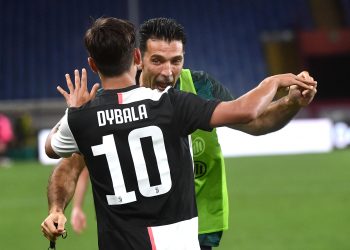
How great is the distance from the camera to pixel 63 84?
26.5 m

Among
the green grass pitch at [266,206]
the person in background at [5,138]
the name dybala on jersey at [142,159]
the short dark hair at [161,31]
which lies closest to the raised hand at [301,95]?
the name dybala on jersey at [142,159]

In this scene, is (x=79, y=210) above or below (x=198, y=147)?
below

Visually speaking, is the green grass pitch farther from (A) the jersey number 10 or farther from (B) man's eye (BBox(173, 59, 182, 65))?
(A) the jersey number 10

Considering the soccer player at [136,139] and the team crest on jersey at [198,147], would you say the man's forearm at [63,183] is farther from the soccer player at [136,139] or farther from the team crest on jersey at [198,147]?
the team crest on jersey at [198,147]

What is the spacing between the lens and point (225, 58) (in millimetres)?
27328

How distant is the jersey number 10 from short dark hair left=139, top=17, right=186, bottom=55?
3.93 ft

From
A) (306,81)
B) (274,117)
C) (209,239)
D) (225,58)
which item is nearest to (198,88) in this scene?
(274,117)

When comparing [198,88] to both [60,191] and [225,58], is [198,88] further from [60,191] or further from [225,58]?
[225,58]

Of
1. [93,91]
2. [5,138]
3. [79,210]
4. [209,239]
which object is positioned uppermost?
[93,91]

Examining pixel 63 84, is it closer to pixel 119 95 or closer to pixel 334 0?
pixel 334 0

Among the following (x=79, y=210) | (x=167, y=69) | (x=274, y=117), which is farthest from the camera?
(x=79, y=210)

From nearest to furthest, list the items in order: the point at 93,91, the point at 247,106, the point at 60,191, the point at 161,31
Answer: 1. the point at 247,106
2. the point at 93,91
3. the point at 60,191
4. the point at 161,31

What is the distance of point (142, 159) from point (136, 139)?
0.27ft

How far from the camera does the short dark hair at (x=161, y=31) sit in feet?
14.5
